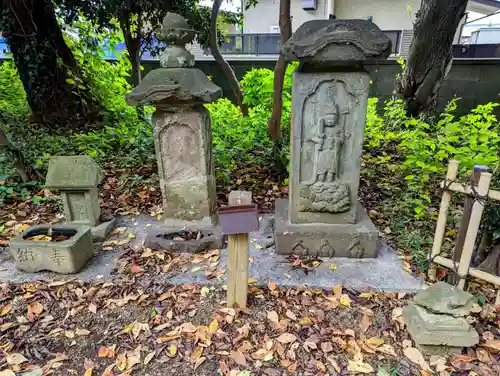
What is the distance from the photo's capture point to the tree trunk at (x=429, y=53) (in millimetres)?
5141

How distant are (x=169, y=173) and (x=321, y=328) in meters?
2.07

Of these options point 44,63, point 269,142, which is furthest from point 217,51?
point 44,63

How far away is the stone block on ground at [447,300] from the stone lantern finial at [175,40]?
282cm

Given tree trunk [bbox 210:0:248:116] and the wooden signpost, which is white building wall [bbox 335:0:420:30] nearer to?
tree trunk [bbox 210:0:248:116]

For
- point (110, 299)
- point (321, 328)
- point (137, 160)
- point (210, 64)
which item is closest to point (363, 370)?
point (321, 328)

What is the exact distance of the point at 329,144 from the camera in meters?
2.97

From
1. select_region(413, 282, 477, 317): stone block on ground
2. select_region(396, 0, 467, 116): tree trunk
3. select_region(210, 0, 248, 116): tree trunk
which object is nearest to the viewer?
select_region(413, 282, 477, 317): stone block on ground

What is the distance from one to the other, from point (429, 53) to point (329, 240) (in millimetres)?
4321

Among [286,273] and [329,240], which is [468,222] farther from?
[286,273]

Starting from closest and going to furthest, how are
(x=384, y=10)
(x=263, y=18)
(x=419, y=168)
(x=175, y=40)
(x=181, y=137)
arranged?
1. (x=175, y=40)
2. (x=181, y=137)
3. (x=419, y=168)
4. (x=384, y=10)
5. (x=263, y=18)

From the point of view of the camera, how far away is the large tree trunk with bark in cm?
539

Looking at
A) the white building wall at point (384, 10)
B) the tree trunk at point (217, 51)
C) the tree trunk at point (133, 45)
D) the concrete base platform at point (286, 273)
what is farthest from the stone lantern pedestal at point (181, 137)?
the white building wall at point (384, 10)

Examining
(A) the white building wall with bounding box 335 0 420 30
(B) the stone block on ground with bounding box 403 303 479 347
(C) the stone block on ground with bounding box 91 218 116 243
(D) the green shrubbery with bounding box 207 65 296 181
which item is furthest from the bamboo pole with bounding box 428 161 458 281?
(A) the white building wall with bounding box 335 0 420 30

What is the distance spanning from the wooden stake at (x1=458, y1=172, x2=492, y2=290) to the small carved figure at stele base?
44.3 inches
